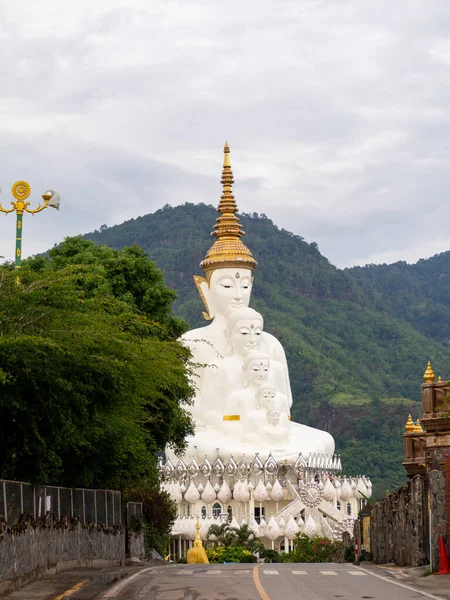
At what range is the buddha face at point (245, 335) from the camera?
65.8 m

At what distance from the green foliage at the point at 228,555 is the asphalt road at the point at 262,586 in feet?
94.4

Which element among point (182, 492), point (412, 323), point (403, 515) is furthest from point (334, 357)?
point (403, 515)

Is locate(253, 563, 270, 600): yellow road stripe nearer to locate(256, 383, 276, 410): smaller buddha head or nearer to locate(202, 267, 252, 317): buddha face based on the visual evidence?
locate(256, 383, 276, 410): smaller buddha head

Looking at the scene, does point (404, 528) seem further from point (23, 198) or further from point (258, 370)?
point (258, 370)

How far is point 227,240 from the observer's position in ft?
231

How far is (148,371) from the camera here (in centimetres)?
2345

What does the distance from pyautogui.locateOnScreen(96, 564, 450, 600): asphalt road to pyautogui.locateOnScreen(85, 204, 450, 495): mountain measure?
7821cm

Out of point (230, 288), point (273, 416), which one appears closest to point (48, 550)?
point (273, 416)

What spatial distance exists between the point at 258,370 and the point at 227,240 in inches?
376

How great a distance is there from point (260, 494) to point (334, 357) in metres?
94.9

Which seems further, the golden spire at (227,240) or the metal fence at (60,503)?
the golden spire at (227,240)

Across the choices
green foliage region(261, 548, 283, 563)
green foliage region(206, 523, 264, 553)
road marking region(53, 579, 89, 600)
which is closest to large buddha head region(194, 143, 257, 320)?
green foliage region(206, 523, 264, 553)

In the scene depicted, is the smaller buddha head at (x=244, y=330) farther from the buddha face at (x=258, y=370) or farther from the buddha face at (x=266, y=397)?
the buddha face at (x=266, y=397)

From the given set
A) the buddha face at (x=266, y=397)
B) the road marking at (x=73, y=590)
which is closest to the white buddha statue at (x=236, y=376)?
the buddha face at (x=266, y=397)
